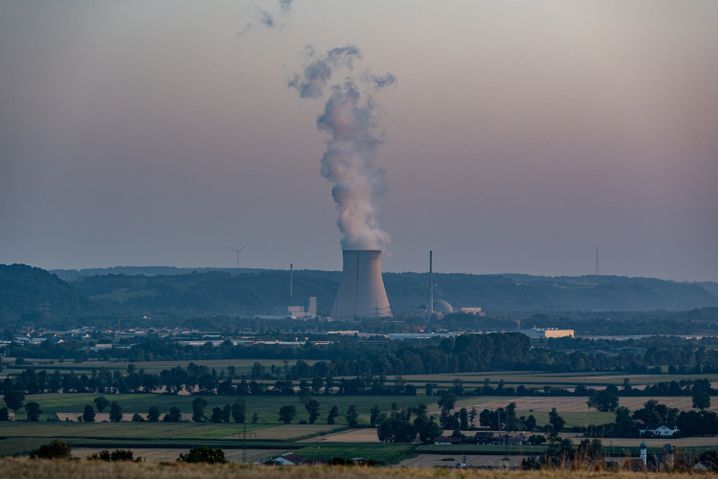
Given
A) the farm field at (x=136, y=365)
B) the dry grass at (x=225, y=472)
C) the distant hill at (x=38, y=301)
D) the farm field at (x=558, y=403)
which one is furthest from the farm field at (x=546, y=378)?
the distant hill at (x=38, y=301)

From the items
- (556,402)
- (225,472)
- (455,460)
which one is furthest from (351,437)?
(225,472)

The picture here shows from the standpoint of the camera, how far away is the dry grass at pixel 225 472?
17.2 m

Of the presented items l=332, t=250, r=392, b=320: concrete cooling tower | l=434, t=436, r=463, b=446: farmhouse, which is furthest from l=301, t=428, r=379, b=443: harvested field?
l=332, t=250, r=392, b=320: concrete cooling tower

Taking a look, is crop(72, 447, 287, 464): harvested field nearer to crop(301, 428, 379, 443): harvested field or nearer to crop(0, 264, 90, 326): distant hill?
crop(301, 428, 379, 443): harvested field

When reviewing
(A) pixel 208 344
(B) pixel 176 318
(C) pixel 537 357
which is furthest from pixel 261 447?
(B) pixel 176 318

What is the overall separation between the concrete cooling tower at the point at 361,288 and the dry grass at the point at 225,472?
8279cm

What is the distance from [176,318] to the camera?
6688 inches

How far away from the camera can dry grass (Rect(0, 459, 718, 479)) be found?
1723 centimetres

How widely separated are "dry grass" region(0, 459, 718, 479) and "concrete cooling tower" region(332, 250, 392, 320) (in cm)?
8279

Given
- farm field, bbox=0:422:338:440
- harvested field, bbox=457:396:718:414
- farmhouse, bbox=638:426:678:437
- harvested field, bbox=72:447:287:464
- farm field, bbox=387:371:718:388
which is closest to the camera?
harvested field, bbox=72:447:287:464

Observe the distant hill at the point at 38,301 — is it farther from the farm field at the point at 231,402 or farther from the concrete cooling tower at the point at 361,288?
the farm field at the point at 231,402

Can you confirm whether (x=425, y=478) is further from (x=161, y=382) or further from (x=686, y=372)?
(x=686, y=372)

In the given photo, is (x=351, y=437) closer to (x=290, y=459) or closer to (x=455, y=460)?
(x=290, y=459)

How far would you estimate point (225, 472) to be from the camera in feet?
58.1
